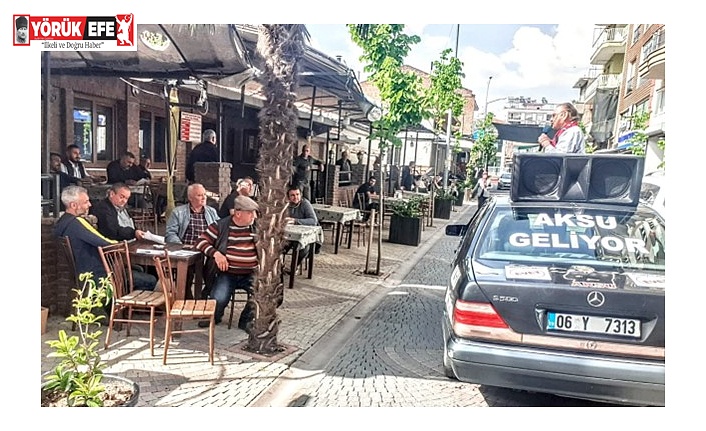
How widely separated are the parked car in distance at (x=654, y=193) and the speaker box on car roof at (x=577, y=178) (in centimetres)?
18

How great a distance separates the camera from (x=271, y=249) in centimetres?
441

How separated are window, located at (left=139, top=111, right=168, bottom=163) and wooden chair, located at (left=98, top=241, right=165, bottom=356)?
727cm

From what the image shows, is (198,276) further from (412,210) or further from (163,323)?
(412,210)

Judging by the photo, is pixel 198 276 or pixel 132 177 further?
pixel 132 177

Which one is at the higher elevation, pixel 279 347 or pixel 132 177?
pixel 132 177

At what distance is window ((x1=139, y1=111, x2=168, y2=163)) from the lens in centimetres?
1115

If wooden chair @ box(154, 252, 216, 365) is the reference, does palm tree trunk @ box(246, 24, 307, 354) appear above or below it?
above

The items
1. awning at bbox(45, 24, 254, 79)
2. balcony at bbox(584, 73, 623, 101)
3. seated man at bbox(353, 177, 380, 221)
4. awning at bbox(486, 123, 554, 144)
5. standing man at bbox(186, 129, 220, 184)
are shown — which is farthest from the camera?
balcony at bbox(584, 73, 623, 101)

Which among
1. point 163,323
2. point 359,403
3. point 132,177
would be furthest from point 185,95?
point 359,403

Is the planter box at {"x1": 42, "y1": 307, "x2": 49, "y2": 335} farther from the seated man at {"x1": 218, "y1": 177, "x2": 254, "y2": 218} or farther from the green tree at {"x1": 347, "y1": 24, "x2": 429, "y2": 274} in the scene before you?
the green tree at {"x1": 347, "y1": 24, "x2": 429, "y2": 274}

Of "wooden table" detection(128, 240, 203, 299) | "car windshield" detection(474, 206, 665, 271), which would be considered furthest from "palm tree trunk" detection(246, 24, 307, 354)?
"car windshield" detection(474, 206, 665, 271)

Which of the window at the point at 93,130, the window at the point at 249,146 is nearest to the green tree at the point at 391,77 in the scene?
the window at the point at 93,130

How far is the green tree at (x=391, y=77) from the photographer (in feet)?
20.3
